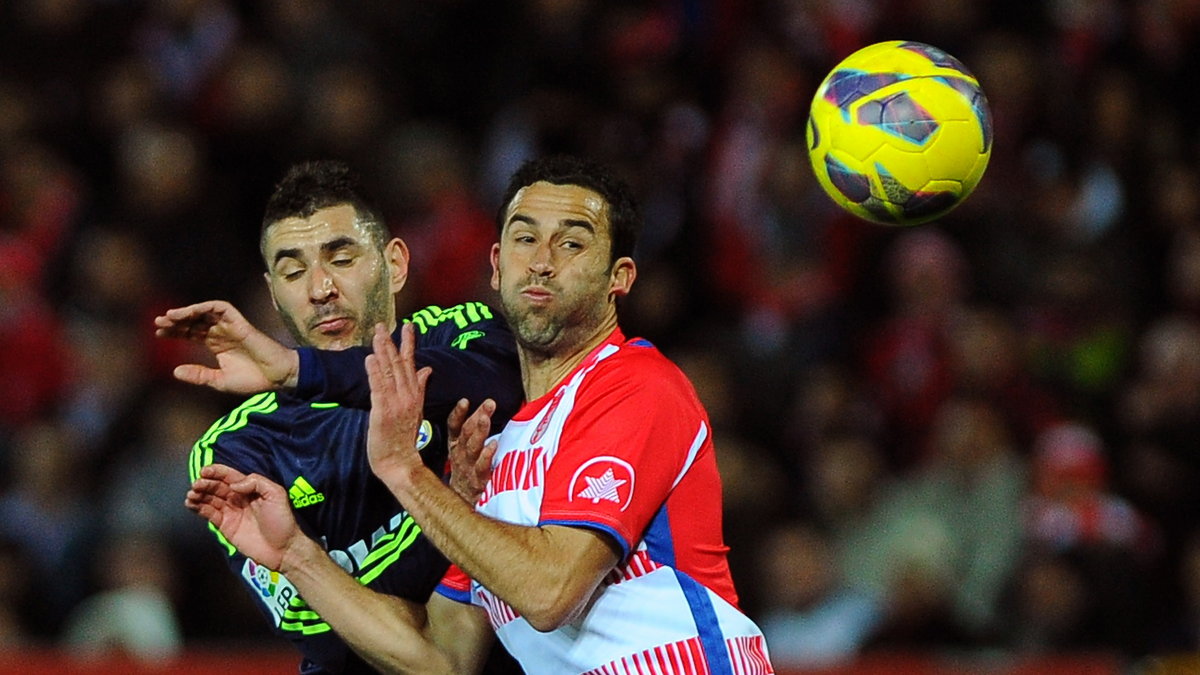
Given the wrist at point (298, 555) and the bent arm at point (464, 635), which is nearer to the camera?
the wrist at point (298, 555)

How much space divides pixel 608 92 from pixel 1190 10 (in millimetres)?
3561

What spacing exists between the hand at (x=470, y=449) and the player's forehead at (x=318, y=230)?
2.40 feet

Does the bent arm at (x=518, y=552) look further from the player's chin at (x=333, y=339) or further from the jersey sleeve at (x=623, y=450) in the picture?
the player's chin at (x=333, y=339)

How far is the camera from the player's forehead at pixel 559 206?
4.92m

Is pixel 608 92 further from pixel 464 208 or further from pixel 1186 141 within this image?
pixel 1186 141

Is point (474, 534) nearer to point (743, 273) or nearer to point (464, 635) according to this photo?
point (464, 635)

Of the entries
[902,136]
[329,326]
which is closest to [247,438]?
[329,326]

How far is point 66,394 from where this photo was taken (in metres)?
9.73

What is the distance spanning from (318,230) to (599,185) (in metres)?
0.93

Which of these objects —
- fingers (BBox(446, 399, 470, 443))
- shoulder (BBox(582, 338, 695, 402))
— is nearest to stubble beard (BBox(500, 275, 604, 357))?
shoulder (BBox(582, 338, 695, 402))

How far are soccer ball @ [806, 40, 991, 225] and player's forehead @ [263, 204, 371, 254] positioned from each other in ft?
4.66

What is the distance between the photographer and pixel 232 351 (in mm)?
4609

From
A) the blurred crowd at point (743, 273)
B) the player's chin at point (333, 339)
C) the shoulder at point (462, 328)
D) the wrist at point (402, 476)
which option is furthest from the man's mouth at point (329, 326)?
the blurred crowd at point (743, 273)

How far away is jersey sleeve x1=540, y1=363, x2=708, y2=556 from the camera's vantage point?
178 inches
